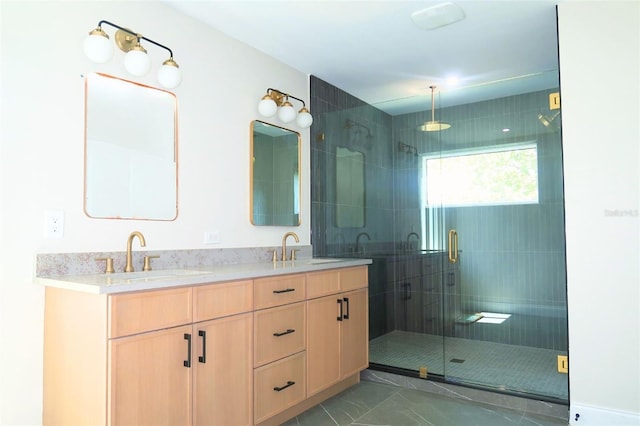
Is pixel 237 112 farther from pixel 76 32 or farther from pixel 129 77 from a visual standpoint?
pixel 76 32

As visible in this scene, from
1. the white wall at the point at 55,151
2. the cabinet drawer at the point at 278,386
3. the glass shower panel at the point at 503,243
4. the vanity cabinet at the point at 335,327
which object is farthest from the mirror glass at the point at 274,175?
the glass shower panel at the point at 503,243

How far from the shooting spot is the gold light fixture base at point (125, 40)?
223 centimetres

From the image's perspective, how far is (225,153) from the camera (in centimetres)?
281

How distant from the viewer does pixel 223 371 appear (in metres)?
2.04

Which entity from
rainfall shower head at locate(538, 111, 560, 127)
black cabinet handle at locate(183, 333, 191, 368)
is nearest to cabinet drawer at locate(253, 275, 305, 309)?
black cabinet handle at locate(183, 333, 191, 368)

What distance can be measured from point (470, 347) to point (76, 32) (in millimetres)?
3179

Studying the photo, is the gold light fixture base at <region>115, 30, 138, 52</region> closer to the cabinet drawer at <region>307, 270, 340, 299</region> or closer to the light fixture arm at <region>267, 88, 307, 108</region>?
the light fixture arm at <region>267, 88, 307, 108</region>

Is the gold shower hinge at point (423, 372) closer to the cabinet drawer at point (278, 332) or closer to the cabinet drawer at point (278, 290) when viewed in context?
the cabinet drawer at point (278, 332)

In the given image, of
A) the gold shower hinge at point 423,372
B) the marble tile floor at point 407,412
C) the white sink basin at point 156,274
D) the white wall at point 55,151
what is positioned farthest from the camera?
the gold shower hinge at point 423,372

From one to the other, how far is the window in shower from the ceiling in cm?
41

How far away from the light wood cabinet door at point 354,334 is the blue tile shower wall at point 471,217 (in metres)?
0.60

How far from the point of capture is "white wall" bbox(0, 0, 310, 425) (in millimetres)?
1827

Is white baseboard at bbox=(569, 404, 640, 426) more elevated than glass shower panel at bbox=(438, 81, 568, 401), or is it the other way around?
glass shower panel at bbox=(438, 81, 568, 401)

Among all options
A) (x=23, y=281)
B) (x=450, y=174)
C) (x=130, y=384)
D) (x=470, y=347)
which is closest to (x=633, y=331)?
(x=470, y=347)
